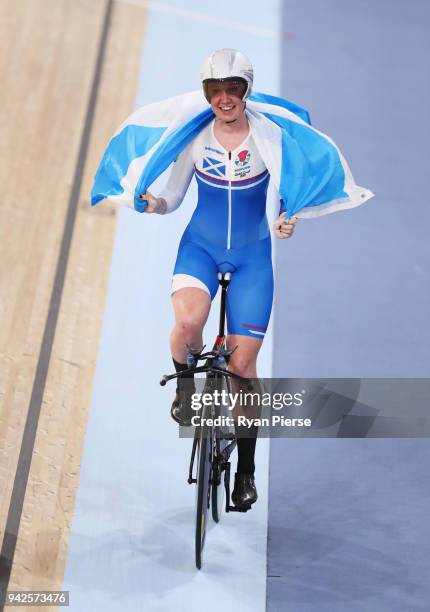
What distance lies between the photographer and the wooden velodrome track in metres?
A: 5.18

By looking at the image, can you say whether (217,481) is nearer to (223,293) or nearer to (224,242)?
(223,293)

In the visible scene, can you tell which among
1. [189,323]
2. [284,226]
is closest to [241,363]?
A: [189,323]

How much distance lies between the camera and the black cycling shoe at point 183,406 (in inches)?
188

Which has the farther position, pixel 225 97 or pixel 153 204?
pixel 153 204

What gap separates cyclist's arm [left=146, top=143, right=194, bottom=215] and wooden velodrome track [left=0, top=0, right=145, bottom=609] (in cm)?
148

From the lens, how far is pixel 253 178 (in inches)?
186

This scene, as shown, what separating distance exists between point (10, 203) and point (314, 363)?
2.59 metres

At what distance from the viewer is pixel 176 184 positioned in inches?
190

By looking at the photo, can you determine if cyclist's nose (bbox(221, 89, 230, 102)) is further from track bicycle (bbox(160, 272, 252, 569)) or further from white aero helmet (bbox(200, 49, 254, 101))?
track bicycle (bbox(160, 272, 252, 569))

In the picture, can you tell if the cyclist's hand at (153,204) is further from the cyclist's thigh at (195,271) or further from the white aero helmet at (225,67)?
the white aero helmet at (225,67)

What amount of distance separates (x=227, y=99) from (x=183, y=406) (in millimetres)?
1403

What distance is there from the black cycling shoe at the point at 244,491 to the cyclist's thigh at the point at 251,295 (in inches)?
27.8

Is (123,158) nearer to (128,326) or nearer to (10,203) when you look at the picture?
(128,326)

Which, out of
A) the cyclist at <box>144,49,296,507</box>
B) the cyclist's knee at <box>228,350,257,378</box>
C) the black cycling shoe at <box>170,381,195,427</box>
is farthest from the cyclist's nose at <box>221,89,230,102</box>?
the black cycling shoe at <box>170,381,195,427</box>
